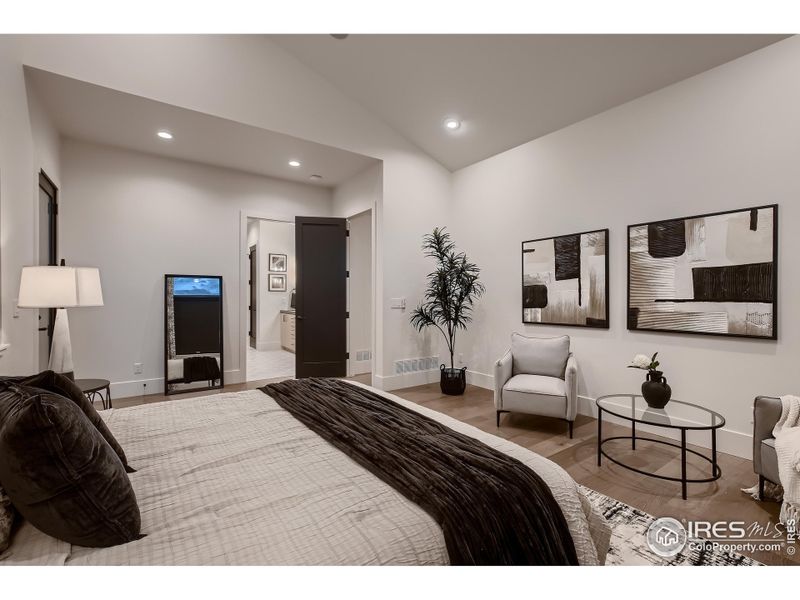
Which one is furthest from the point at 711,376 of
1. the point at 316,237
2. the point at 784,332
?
the point at 316,237

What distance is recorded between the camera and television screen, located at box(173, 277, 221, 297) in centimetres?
450

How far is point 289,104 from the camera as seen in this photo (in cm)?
399

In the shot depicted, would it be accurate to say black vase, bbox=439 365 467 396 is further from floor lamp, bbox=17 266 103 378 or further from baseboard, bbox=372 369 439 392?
floor lamp, bbox=17 266 103 378

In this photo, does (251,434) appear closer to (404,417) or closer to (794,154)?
(404,417)

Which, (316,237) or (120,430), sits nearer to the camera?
(120,430)

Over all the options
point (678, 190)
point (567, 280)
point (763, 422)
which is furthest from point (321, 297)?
point (763, 422)

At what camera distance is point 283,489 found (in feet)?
4.02

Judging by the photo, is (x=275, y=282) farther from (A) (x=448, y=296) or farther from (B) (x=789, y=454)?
(B) (x=789, y=454)

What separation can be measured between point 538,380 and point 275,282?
6.20 m

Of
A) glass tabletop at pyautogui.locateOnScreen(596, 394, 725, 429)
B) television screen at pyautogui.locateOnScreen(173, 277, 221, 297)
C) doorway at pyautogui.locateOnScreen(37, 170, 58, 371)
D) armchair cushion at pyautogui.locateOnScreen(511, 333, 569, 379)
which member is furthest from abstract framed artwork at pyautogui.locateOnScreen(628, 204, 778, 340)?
doorway at pyautogui.locateOnScreen(37, 170, 58, 371)

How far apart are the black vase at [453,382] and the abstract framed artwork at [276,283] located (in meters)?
4.88

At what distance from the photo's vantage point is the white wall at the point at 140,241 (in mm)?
4031

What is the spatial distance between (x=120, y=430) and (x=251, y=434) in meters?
0.60

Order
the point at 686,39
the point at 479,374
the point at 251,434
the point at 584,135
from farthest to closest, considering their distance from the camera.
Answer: the point at 479,374, the point at 584,135, the point at 686,39, the point at 251,434
